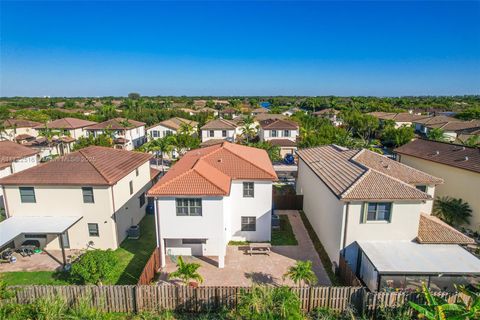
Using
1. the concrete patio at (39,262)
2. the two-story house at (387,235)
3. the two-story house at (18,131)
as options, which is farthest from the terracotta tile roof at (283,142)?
the two-story house at (18,131)

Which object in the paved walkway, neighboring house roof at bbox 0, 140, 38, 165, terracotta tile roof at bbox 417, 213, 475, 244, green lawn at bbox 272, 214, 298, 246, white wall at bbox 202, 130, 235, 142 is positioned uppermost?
neighboring house roof at bbox 0, 140, 38, 165

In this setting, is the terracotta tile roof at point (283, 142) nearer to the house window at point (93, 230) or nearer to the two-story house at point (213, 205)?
the two-story house at point (213, 205)

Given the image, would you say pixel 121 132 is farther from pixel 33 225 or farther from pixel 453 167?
pixel 453 167

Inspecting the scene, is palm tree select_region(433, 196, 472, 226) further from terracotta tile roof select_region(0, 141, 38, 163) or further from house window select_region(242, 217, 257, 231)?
terracotta tile roof select_region(0, 141, 38, 163)

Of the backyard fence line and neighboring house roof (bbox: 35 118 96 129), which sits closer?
the backyard fence line

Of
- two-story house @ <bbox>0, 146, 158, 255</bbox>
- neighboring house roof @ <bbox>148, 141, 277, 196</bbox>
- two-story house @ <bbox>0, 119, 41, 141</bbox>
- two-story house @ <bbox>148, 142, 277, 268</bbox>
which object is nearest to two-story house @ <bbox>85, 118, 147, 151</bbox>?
two-story house @ <bbox>0, 119, 41, 141</bbox>

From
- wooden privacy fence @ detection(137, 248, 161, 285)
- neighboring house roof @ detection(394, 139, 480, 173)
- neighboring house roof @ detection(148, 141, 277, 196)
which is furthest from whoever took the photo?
neighboring house roof @ detection(394, 139, 480, 173)

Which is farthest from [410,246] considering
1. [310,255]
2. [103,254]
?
[103,254]
